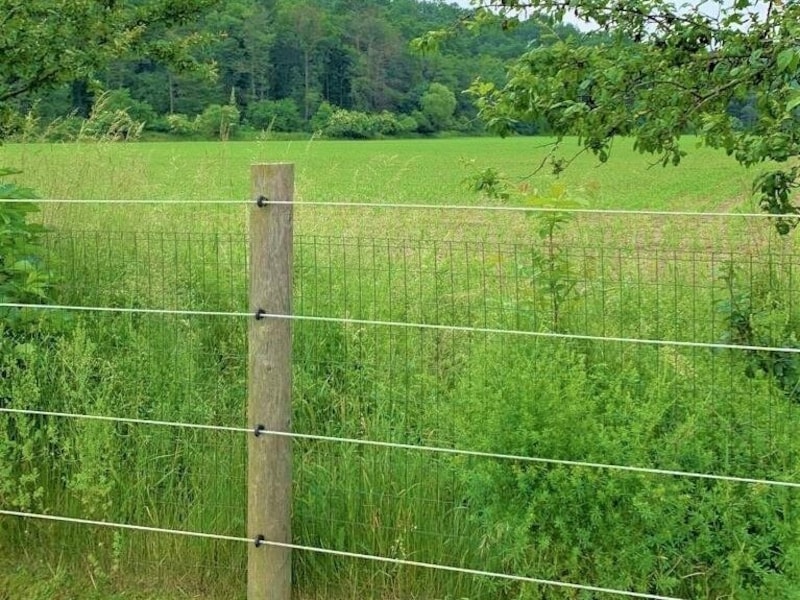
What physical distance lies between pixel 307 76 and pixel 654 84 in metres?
36.8

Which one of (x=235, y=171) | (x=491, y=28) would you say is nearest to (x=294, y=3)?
(x=235, y=171)

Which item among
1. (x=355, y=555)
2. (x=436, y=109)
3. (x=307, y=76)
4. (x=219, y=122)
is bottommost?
(x=355, y=555)

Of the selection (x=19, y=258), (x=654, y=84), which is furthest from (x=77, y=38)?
(x=654, y=84)

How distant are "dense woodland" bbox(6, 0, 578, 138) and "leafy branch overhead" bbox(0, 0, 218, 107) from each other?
0.35 metres

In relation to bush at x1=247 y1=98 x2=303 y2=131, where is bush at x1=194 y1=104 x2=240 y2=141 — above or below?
below

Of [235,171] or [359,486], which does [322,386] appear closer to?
[359,486]

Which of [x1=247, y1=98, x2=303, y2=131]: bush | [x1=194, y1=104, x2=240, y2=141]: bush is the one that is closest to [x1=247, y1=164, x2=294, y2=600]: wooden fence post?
[x1=194, y1=104, x2=240, y2=141]: bush

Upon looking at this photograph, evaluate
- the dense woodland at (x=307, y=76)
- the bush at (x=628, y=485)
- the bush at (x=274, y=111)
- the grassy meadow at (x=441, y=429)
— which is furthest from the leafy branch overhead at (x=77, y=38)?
the bush at (x=274, y=111)

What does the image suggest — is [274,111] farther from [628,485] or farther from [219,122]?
[628,485]

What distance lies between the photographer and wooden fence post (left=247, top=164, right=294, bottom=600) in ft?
11.7

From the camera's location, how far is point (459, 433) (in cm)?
380

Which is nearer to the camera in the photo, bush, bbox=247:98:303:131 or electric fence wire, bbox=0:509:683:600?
electric fence wire, bbox=0:509:683:600

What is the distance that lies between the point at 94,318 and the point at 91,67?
3.05 meters

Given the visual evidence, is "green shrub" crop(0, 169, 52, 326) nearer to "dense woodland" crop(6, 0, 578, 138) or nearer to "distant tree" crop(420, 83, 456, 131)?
"dense woodland" crop(6, 0, 578, 138)
